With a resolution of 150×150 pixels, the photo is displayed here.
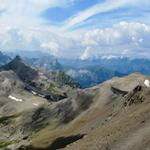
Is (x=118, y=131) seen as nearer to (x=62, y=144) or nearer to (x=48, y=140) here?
(x=62, y=144)

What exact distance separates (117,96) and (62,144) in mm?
57077

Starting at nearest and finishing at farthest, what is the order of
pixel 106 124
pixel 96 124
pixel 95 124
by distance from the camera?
1. pixel 106 124
2. pixel 96 124
3. pixel 95 124

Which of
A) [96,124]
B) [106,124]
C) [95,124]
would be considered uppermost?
[106,124]

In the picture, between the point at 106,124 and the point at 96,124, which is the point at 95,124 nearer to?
the point at 96,124

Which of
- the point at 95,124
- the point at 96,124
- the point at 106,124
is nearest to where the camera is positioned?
the point at 106,124

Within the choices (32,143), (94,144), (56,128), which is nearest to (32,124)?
(56,128)

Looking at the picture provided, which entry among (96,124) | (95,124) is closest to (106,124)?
(96,124)

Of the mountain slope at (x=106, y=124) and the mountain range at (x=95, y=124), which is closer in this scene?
the mountain slope at (x=106, y=124)

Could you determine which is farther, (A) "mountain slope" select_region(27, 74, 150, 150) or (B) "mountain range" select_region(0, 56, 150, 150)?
(B) "mountain range" select_region(0, 56, 150, 150)

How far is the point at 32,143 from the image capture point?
465 feet

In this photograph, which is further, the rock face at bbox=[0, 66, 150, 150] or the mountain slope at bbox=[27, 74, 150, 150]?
the rock face at bbox=[0, 66, 150, 150]

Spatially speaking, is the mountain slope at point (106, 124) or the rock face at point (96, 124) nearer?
the mountain slope at point (106, 124)

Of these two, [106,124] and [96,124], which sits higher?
[106,124]

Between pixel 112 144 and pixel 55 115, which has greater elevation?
pixel 112 144
